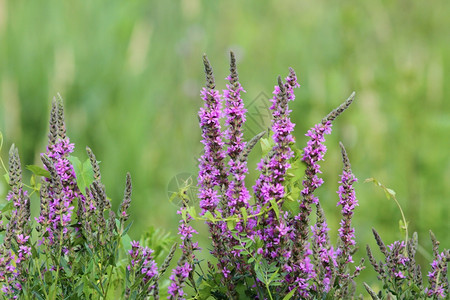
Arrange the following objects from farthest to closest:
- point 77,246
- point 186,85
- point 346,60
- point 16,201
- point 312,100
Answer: point 186,85 → point 312,100 → point 346,60 → point 77,246 → point 16,201

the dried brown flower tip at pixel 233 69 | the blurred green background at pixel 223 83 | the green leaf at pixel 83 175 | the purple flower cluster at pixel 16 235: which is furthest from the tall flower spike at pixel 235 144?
the blurred green background at pixel 223 83

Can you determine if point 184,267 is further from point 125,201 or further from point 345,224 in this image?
point 345,224

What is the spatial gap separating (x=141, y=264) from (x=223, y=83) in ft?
12.4

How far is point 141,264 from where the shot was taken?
1.39 metres

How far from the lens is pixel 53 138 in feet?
4.69

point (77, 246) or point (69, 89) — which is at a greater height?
point (69, 89)

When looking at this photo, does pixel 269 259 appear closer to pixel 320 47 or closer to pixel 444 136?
pixel 444 136

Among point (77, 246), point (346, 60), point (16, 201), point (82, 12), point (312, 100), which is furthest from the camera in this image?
point (82, 12)

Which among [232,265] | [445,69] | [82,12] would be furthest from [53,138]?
[82,12]

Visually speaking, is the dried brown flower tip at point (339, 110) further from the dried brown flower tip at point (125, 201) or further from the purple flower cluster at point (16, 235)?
the purple flower cluster at point (16, 235)

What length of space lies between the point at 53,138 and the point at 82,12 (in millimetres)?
4557

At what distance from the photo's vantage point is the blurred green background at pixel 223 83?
377cm

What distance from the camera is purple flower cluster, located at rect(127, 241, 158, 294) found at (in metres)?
1.38

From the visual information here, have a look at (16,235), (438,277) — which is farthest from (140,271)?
(438,277)
